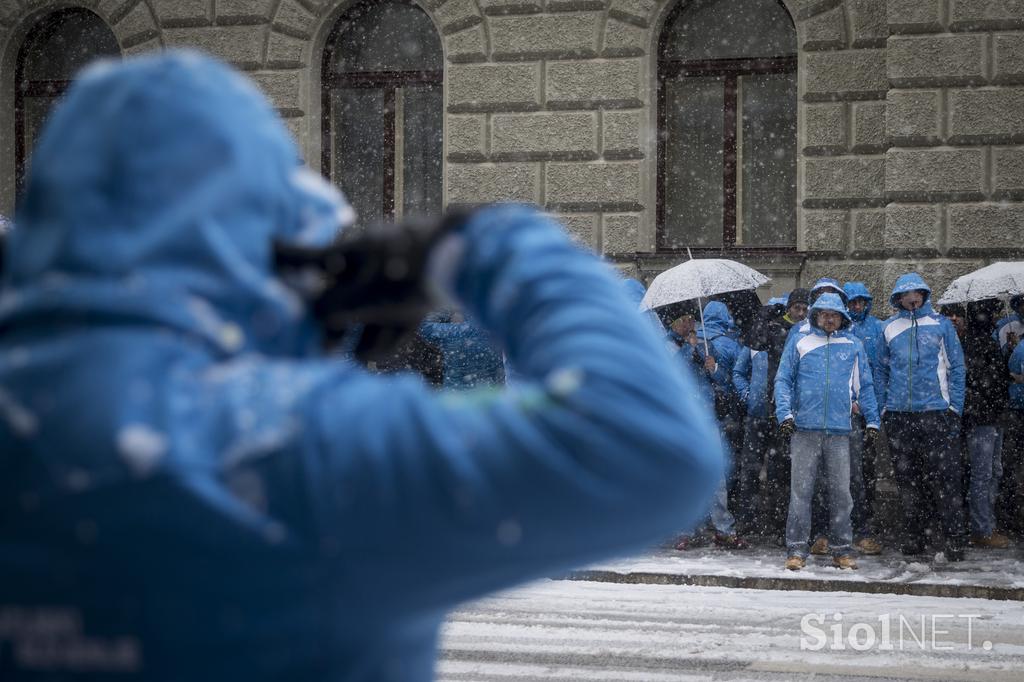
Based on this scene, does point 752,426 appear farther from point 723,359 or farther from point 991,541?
point 991,541

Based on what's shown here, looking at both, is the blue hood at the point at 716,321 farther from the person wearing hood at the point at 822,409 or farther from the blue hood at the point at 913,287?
the blue hood at the point at 913,287

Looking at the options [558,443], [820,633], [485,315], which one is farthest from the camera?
[820,633]

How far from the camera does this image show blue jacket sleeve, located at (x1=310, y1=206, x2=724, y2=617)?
3.92 ft

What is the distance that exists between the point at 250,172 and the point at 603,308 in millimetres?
299

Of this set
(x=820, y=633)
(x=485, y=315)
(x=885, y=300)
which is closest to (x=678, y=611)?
(x=820, y=633)

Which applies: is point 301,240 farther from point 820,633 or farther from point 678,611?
point 678,611

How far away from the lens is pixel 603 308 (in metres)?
1.26

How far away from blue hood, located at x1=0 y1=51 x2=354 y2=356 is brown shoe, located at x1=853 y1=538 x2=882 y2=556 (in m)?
10.9

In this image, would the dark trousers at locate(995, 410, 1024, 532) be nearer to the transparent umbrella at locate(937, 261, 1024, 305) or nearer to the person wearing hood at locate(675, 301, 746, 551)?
the transparent umbrella at locate(937, 261, 1024, 305)

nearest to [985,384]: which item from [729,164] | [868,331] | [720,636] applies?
[868,331]

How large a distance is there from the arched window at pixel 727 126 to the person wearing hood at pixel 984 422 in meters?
3.92

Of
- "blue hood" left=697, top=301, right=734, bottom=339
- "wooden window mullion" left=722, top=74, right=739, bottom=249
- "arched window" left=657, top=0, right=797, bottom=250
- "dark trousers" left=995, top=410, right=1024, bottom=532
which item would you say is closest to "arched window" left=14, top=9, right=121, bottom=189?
"arched window" left=657, top=0, right=797, bottom=250

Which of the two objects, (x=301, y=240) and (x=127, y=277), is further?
(x=301, y=240)

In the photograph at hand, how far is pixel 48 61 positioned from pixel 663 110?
688 cm
